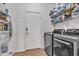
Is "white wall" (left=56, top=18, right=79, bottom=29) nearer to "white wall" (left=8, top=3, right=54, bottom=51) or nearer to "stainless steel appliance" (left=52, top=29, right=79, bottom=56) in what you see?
"stainless steel appliance" (left=52, top=29, right=79, bottom=56)

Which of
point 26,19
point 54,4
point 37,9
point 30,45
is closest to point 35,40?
point 30,45

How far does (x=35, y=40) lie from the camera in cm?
182

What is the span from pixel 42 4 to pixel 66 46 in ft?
2.09

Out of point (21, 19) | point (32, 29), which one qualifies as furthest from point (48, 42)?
point (21, 19)

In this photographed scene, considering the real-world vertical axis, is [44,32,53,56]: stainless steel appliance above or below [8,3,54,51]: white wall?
below

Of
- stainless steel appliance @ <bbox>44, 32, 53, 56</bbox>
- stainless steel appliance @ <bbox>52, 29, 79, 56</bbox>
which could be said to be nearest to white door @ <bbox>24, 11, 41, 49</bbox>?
stainless steel appliance @ <bbox>44, 32, 53, 56</bbox>

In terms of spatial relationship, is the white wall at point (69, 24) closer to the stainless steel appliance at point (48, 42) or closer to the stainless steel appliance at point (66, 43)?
the stainless steel appliance at point (66, 43)

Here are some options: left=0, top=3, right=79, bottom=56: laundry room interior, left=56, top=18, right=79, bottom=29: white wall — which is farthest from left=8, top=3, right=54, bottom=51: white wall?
left=56, top=18, right=79, bottom=29: white wall

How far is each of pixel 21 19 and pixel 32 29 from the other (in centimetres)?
20

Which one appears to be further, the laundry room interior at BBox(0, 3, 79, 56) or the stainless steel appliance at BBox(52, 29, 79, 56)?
the laundry room interior at BBox(0, 3, 79, 56)

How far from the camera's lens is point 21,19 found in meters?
1.79

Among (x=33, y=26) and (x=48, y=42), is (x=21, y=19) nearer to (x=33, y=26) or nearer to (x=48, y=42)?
(x=33, y=26)

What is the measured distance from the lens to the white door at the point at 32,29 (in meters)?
1.80

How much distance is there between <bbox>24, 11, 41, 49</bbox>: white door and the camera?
5.90 feet
